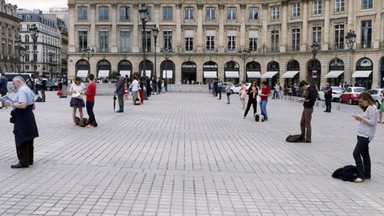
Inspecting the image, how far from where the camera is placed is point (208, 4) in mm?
70250

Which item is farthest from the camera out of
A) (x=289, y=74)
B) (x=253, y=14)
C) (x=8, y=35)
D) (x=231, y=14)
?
(x=8, y=35)

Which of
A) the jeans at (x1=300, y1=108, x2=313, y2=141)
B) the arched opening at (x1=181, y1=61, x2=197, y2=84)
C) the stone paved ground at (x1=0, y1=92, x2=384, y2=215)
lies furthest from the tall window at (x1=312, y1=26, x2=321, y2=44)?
the jeans at (x1=300, y1=108, x2=313, y2=141)

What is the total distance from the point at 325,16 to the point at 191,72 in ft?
70.0

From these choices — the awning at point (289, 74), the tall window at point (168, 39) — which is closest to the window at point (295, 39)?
the awning at point (289, 74)

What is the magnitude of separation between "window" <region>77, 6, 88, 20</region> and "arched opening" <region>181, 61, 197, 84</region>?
16632mm

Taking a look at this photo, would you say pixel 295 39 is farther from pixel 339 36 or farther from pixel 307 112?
pixel 307 112

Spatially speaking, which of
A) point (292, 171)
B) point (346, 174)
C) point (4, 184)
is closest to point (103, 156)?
point (4, 184)

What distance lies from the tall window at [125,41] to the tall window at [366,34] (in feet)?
110

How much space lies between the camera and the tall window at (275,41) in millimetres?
68625

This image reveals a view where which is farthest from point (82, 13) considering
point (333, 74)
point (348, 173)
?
point (348, 173)

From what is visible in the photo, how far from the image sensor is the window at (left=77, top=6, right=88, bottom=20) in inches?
2783

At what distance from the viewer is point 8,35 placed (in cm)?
8856

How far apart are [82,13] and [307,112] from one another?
62.6 metres

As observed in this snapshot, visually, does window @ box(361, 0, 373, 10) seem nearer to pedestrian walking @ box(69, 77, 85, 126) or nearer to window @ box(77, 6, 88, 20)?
window @ box(77, 6, 88, 20)
